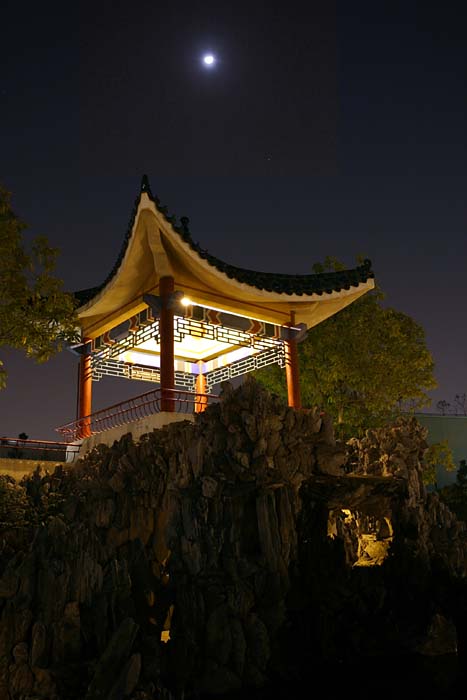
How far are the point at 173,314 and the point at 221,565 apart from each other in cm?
688

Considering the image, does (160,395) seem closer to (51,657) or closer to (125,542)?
(125,542)

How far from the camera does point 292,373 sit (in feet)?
61.1

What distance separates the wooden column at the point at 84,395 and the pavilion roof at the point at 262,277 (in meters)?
2.00

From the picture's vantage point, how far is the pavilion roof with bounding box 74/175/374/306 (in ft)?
51.2

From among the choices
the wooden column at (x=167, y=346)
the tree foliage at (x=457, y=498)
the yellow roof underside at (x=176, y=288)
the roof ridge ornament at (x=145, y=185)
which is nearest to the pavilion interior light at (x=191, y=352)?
the yellow roof underside at (x=176, y=288)

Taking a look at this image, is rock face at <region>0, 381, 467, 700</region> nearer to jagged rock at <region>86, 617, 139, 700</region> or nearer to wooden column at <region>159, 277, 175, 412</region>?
jagged rock at <region>86, 617, 139, 700</region>

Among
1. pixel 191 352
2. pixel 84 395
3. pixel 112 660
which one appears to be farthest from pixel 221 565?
pixel 191 352

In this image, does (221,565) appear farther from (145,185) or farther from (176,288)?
(145,185)

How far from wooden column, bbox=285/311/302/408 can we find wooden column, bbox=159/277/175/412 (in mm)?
4262

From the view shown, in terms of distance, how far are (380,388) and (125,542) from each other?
471 inches

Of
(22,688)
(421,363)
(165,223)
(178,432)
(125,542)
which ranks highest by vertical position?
(165,223)

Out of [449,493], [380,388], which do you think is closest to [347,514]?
[380,388]

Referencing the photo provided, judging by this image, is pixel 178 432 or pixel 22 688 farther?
pixel 178 432

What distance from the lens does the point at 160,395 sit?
15.1 m
